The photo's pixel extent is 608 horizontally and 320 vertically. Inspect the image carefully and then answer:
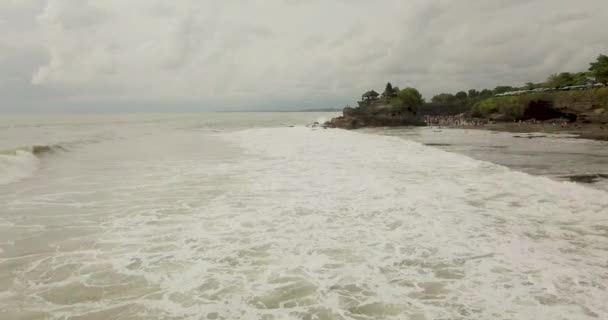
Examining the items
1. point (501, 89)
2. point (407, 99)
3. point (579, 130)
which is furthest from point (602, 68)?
point (501, 89)

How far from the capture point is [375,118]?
86.2m

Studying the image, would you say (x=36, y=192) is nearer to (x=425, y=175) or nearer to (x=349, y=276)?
(x=349, y=276)

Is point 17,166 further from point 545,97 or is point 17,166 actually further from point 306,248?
point 545,97

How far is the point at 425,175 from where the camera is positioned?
17969 millimetres

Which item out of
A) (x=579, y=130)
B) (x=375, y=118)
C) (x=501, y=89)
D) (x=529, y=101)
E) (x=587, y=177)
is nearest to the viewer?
(x=587, y=177)

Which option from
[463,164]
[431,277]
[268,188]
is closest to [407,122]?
[463,164]

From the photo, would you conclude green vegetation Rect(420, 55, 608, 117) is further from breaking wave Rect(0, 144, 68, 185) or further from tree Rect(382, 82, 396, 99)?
breaking wave Rect(0, 144, 68, 185)

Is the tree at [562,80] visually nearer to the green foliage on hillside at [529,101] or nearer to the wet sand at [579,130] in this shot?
the green foliage on hillside at [529,101]

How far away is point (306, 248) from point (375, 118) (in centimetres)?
8030

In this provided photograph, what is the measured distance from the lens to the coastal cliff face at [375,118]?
268 ft

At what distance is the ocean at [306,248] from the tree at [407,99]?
81.7m

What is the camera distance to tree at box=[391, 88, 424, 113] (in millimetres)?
96438

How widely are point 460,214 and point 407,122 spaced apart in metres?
78.8

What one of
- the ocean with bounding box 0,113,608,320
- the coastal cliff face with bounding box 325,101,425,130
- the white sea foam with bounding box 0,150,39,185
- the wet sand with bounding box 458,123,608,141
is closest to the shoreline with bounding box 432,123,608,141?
the wet sand with bounding box 458,123,608,141
